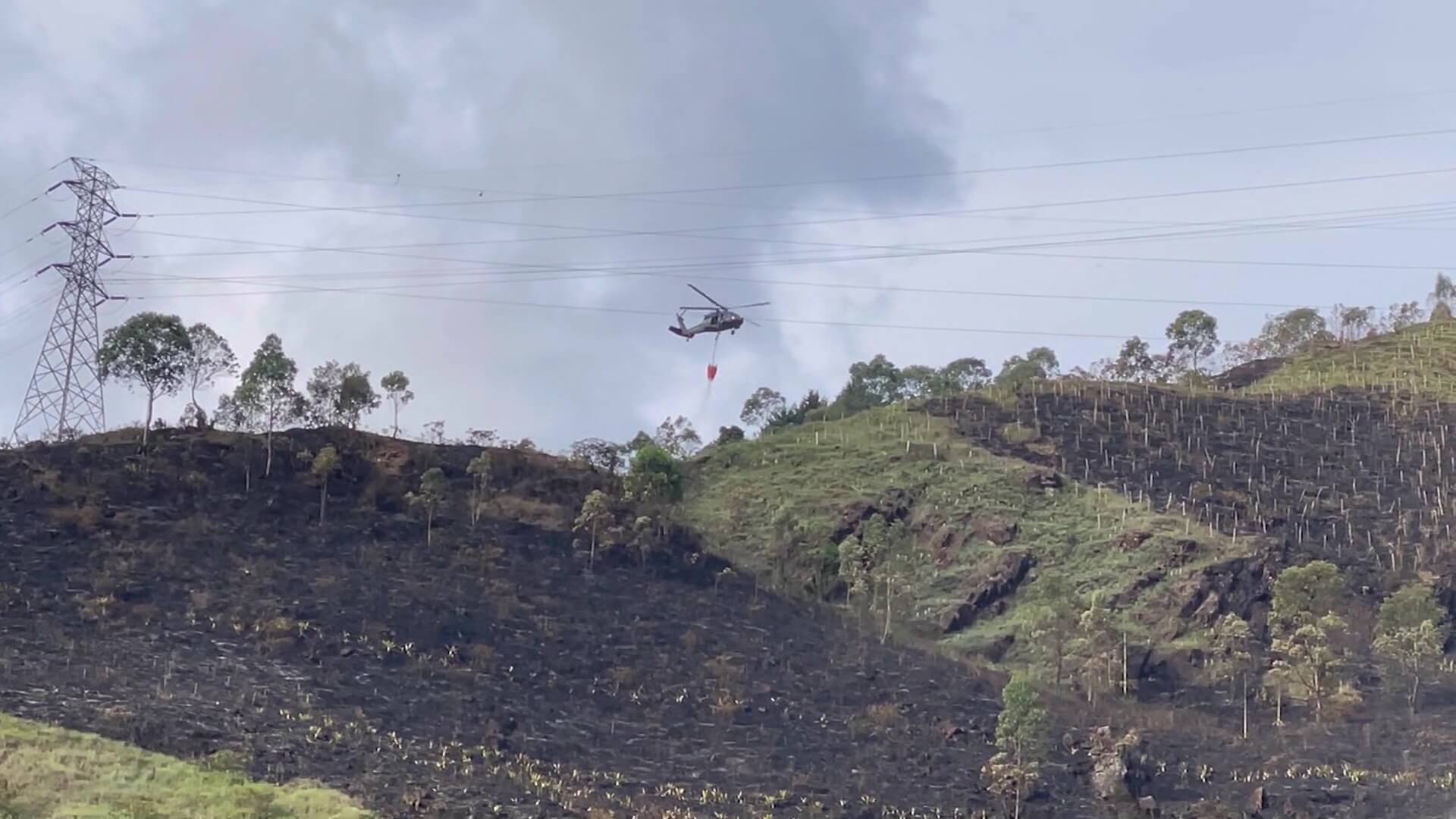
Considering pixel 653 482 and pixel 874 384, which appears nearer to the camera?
pixel 653 482

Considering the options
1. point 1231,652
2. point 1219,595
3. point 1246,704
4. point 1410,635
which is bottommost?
point 1246,704

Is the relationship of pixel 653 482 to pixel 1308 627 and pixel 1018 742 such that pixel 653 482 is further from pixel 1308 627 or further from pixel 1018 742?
pixel 1308 627

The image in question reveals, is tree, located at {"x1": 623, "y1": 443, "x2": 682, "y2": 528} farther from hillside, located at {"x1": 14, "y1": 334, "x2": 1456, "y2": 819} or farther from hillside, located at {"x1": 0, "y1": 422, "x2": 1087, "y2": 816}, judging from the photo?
hillside, located at {"x1": 0, "y1": 422, "x2": 1087, "y2": 816}

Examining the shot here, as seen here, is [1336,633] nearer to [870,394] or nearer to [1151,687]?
[1151,687]

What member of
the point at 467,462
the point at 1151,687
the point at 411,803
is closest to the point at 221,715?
the point at 411,803

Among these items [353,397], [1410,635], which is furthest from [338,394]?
[1410,635]
